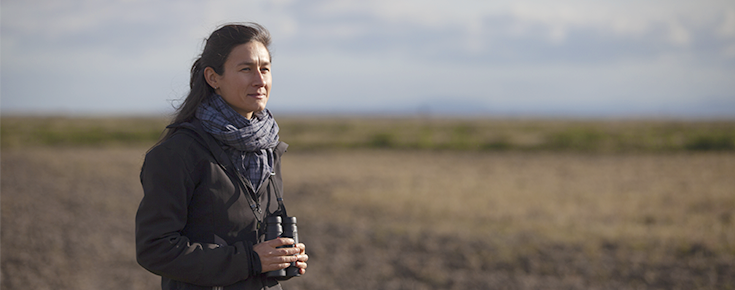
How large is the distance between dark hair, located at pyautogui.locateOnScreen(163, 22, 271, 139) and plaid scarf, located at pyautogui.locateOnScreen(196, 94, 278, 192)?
5cm

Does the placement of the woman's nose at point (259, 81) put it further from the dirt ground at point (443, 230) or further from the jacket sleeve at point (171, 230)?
the dirt ground at point (443, 230)

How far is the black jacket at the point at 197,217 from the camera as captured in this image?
1.72 metres

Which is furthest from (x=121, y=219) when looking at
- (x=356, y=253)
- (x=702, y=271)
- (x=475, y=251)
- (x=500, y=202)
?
(x=702, y=271)

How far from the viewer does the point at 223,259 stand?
1.79m

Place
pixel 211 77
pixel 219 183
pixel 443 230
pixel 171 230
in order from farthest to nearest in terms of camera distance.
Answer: pixel 443 230 < pixel 211 77 < pixel 219 183 < pixel 171 230

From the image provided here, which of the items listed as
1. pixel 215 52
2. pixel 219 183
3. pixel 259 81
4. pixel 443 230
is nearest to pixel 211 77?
pixel 215 52

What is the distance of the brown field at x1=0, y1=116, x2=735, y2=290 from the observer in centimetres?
672

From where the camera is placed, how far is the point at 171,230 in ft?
5.65

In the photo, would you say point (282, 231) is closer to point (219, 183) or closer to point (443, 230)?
point (219, 183)

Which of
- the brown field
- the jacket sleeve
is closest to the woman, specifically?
the jacket sleeve

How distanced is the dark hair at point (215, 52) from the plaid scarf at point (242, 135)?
47 millimetres

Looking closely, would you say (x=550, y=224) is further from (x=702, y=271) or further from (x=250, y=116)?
(x=250, y=116)

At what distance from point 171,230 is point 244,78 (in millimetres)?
616

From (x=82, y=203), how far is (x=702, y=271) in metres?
12.2
